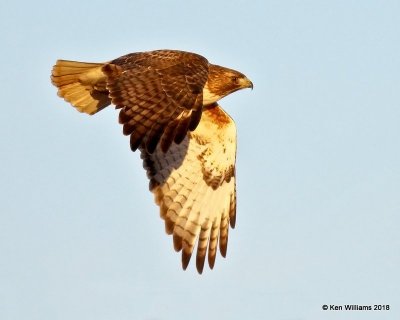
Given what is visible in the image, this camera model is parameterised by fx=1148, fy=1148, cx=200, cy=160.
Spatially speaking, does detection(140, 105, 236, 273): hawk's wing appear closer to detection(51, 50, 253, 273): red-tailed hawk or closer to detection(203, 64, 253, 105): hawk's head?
detection(51, 50, 253, 273): red-tailed hawk

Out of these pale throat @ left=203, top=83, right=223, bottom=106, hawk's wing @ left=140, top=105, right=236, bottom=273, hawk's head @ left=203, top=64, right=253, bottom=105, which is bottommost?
hawk's wing @ left=140, top=105, right=236, bottom=273

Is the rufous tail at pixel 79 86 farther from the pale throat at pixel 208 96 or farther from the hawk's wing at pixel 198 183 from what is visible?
the pale throat at pixel 208 96

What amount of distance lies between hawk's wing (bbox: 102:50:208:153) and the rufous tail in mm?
579

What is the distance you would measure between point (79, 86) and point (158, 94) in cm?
217

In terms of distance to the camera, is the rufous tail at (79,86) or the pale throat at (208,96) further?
the pale throat at (208,96)

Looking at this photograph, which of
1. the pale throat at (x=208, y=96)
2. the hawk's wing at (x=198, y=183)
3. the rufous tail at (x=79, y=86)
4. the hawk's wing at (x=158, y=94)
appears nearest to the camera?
the hawk's wing at (x=158, y=94)

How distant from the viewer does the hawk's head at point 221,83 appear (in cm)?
1598

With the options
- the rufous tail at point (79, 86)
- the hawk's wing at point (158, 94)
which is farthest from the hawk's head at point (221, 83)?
the rufous tail at point (79, 86)

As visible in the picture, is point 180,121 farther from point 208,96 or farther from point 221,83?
point 221,83

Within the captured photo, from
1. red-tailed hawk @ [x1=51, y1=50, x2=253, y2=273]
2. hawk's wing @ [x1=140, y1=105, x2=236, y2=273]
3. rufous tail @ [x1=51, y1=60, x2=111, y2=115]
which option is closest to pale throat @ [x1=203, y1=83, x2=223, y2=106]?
red-tailed hawk @ [x1=51, y1=50, x2=253, y2=273]

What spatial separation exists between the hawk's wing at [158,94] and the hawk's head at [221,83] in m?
0.82

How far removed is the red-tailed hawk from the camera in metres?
13.8

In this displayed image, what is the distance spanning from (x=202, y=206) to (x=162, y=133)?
337 cm

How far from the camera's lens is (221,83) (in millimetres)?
16094
